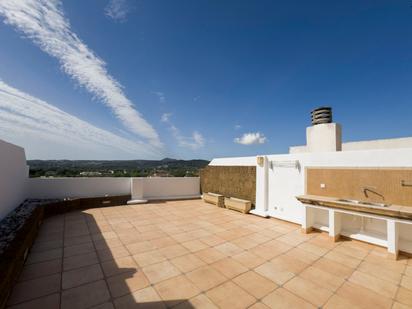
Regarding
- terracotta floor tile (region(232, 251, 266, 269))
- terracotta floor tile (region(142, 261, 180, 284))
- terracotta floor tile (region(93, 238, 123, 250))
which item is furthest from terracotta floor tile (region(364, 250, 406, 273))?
terracotta floor tile (region(93, 238, 123, 250))

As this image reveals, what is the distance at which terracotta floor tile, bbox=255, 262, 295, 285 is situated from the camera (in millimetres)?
3469

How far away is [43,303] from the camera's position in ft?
9.14

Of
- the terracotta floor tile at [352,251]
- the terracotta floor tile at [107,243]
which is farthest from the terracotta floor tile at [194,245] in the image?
the terracotta floor tile at [352,251]

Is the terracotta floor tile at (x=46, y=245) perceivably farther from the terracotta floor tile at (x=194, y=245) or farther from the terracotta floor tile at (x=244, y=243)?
the terracotta floor tile at (x=244, y=243)

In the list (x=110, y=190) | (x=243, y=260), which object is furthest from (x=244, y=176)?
(x=110, y=190)

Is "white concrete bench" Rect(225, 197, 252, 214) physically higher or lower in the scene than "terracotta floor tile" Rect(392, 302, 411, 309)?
higher

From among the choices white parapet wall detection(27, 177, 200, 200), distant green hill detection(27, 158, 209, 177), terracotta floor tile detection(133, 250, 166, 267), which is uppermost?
distant green hill detection(27, 158, 209, 177)

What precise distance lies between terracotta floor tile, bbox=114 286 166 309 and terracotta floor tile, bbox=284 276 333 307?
2.08m

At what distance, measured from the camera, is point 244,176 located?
9.02m

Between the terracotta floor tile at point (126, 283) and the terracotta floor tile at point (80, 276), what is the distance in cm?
33

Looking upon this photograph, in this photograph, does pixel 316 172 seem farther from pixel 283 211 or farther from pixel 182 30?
pixel 182 30

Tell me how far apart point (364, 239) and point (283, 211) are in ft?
8.01

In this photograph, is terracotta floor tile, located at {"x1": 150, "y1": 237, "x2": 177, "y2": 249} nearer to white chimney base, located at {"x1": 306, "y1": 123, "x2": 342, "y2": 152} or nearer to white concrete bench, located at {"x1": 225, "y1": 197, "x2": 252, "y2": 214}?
white concrete bench, located at {"x1": 225, "y1": 197, "x2": 252, "y2": 214}

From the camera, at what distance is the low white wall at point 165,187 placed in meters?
10.2
